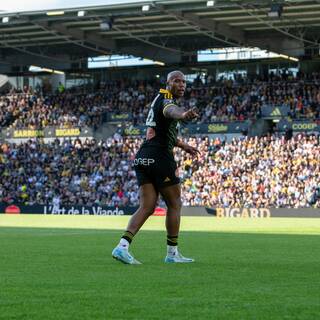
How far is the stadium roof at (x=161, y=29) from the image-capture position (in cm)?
5025

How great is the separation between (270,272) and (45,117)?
53.5 meters

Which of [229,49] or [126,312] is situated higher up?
[229,49]

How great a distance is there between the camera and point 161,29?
56.0 m

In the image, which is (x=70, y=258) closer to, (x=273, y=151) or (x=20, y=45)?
(x=273, y=151)

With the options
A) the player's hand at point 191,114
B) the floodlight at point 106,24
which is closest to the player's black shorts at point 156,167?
the player's hand at point 191,114

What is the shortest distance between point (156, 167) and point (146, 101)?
157 feet

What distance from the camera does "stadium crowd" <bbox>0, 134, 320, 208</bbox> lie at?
46.0 meters

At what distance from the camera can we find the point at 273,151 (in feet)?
159

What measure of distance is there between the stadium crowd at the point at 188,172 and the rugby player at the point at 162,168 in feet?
107

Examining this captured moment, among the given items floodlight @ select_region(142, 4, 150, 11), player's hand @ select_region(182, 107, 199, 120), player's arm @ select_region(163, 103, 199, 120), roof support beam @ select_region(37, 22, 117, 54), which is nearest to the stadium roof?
roof support beam @ select_region(37, 22, 117, 54)

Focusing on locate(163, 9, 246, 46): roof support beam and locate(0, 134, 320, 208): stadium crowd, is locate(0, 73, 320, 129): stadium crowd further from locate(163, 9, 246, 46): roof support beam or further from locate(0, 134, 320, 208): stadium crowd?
locate(163, 9, 246, 46): roof support beam

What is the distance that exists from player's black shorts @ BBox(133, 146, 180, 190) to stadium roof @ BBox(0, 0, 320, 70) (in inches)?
1442

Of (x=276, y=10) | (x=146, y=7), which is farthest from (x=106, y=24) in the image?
(x=276, y=10)

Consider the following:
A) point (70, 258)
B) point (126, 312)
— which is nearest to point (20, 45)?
point (70, 258)
